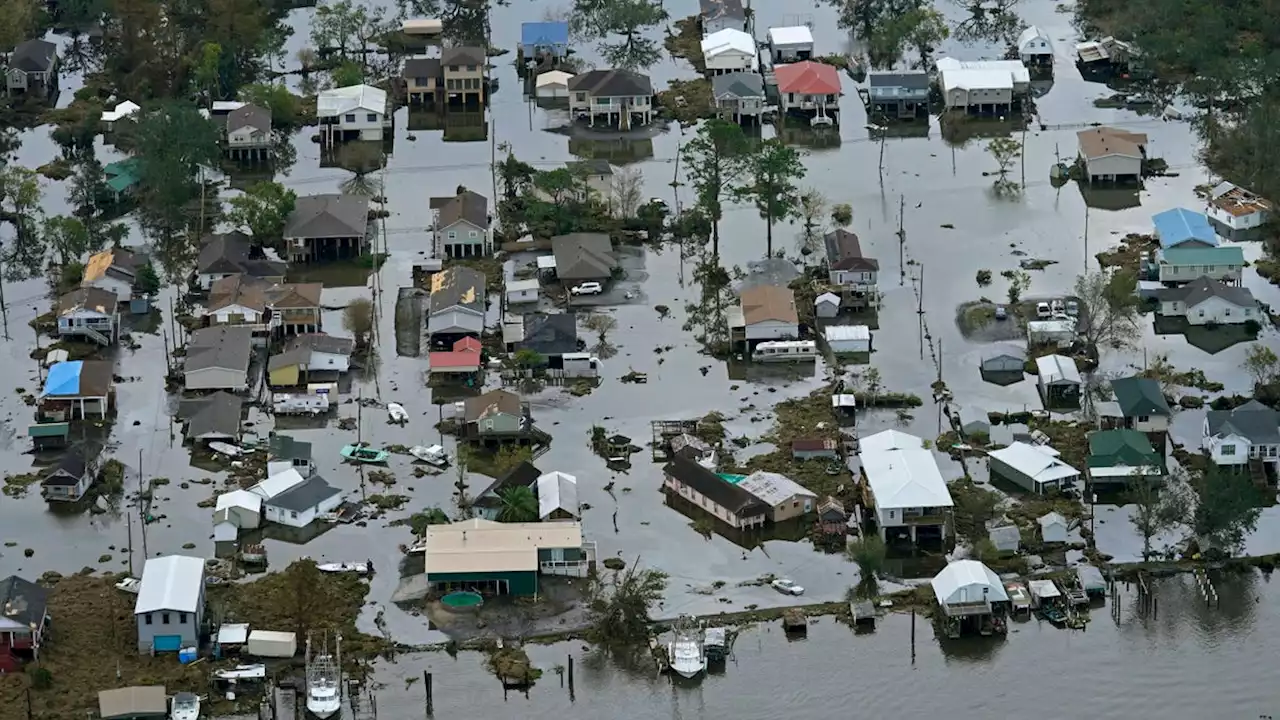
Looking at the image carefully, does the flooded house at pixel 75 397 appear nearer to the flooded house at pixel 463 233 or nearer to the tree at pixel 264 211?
the tree at pixel 264 211

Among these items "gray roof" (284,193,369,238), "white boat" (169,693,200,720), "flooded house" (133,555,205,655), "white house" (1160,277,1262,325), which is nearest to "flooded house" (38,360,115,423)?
"gray roof" (284,193,369,238)

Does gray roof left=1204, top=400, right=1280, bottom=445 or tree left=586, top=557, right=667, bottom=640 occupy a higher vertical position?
gray roof left=1204, top=400, right=1280, bottom=445

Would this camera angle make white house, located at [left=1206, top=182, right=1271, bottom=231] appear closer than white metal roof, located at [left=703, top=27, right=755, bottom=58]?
Yes

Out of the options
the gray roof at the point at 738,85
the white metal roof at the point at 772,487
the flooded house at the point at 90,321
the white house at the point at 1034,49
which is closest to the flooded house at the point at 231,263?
the flooded house at the point at 90,321

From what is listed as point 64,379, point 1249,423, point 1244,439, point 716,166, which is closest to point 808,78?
point 716,166

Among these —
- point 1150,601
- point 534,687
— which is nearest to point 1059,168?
point 1150,601

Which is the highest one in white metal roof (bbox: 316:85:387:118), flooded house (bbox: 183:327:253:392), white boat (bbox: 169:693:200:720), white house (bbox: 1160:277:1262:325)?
white metal roof (bbox: 316:85:387:118)

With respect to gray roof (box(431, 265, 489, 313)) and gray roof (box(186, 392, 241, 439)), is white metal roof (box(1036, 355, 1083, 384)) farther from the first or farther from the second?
gray roof (box(186, 392, 241, 439))
